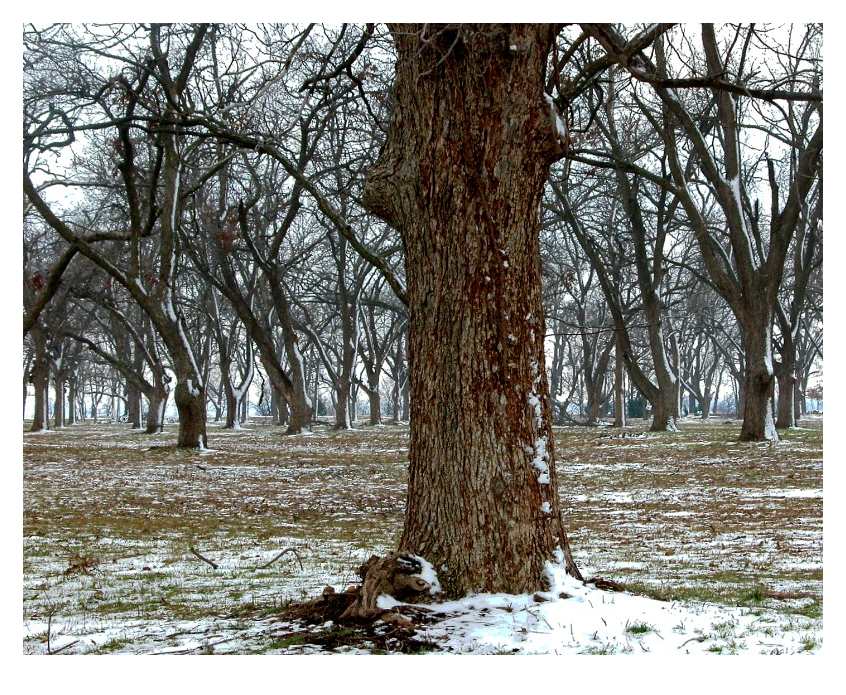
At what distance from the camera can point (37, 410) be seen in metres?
33.1

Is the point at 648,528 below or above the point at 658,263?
below

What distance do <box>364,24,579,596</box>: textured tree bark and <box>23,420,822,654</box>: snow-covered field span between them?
0.38 meters

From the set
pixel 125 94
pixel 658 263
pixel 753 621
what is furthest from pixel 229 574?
pixel 658 263

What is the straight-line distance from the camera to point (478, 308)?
495 cm

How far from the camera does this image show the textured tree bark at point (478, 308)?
16.1 feet

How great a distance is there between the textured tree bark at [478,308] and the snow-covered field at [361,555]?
38cm

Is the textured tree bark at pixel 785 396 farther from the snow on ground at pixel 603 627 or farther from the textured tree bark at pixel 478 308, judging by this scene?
the textured tree bark at pixel 478 308

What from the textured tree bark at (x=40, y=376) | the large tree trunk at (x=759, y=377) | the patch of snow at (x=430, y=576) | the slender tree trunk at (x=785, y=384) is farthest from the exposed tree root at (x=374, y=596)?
the textured tree bark at (x=40, y=376)

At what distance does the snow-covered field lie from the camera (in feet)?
15.0

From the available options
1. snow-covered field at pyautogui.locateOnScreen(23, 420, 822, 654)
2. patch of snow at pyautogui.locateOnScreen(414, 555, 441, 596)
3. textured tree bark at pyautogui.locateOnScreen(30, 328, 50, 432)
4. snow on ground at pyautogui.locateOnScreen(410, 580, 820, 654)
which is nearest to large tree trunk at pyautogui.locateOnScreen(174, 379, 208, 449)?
snow-covered field at pyautogui.locateOnScreen(23, 420, 822, 654)

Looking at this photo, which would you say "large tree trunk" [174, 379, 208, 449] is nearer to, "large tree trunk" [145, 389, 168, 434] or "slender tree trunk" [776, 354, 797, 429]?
"large tree trunk" [145, 389, 168, 434]

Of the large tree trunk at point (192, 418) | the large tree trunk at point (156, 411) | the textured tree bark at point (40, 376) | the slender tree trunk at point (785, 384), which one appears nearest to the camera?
the large tree trunk at point (192, 418)

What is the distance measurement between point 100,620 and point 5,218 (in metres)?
2.73
